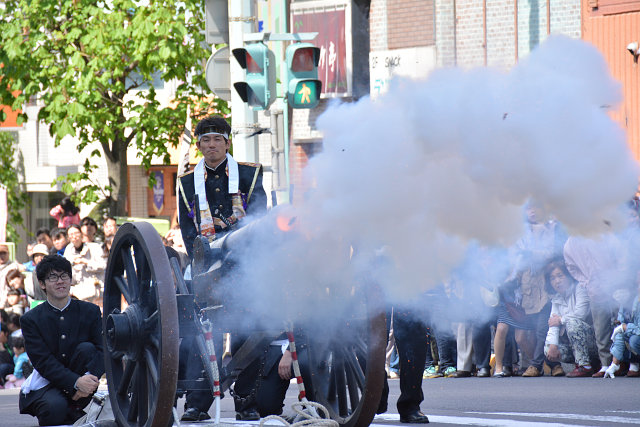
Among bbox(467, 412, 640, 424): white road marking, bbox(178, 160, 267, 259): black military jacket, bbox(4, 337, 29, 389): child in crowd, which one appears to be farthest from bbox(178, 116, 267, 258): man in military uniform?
bbox(4, 337, 29, 389): child in crowd

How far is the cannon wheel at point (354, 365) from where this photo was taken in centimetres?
670

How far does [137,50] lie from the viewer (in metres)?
19.1

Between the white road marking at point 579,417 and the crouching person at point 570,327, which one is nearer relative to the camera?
the white road marking at point 579,417

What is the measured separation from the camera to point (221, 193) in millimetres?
7652

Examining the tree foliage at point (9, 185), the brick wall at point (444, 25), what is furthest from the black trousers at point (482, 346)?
the tree foliage at point (9, 185)

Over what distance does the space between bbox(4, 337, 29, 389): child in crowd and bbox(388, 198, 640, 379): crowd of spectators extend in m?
4.01

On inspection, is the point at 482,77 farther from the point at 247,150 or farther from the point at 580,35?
the point at 580,35

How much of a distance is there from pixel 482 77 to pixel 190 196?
8.36ft

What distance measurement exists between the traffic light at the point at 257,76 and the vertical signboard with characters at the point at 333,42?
9.53 meters

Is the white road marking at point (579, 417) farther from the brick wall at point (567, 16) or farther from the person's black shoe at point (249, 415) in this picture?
the brick wall at point (567, 16)

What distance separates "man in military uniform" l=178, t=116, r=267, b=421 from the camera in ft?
24.8

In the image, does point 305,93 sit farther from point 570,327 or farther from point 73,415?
point 73,415

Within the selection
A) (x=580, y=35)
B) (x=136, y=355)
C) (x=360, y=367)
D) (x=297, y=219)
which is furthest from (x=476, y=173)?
(x=580, y=35)

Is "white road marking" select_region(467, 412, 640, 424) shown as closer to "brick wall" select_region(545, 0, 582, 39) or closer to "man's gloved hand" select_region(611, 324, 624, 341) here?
"man's gloved hand" select_region(611, 324, 624, 341)
